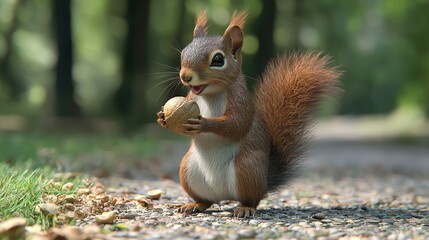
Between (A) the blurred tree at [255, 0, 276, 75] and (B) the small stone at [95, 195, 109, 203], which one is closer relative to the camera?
(B) the small stone at [95, 195, 109, 203]

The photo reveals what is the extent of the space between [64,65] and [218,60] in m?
11.7

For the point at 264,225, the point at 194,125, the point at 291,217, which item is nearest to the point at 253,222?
the point at 264,225

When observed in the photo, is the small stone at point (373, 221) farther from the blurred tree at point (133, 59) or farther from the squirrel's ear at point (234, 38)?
the blurred tree at point (133, 59)

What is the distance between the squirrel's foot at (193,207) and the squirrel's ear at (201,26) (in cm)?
103

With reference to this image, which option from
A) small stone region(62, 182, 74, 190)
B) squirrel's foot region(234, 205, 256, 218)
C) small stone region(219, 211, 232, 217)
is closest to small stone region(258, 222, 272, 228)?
squirrel's foot region(234, 205, 256, 218)

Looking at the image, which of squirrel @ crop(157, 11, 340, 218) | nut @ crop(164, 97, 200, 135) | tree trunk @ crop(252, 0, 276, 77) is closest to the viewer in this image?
nut @ crop(164, 97, 200, 135)

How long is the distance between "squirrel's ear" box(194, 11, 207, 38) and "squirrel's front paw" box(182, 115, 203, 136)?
664mm

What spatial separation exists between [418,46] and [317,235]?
585 inches

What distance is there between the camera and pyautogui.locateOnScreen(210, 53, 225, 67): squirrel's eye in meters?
3.50

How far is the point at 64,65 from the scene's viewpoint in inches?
575

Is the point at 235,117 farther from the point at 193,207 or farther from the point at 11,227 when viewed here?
the point at 11,227

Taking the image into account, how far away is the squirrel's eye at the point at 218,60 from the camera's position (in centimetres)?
350

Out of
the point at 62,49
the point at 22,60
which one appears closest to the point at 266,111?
the point at 62,49

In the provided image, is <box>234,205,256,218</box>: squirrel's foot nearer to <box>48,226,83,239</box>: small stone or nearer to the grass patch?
the grass patch
